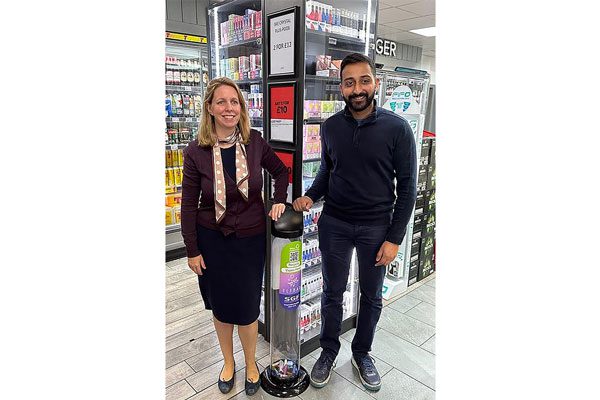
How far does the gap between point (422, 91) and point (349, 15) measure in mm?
1302

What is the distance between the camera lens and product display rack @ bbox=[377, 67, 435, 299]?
358 cm

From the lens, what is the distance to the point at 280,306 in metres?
2.44

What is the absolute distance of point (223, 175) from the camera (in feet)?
6.43

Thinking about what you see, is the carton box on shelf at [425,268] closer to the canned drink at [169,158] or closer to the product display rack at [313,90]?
the product display rack at [313,90]

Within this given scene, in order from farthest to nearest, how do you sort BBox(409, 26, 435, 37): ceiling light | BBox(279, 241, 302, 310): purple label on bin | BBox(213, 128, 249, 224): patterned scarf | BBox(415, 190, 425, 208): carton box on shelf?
BBox(409, 26, 435, 37): ceiling light < BBox(415, 190, 425, 208): carton box on shelf < BBox(279, 241, 302, 310): purple label on bin < BBox(213, 128, 249, 224): patterned scarf

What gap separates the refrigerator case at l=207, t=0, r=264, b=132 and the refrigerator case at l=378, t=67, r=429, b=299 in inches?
49.1

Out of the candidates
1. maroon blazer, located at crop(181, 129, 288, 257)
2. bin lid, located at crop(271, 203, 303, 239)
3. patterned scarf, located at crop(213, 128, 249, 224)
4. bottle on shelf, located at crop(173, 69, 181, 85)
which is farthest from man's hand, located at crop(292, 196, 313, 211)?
bottle on shelf, located at crop(173, 69, 181, 85)

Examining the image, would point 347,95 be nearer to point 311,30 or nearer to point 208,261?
point 311,30

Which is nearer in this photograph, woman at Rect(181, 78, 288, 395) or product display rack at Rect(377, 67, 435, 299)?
woman at Rect(181, 78, 288, 395)

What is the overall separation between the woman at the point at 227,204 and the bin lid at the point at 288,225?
41mm

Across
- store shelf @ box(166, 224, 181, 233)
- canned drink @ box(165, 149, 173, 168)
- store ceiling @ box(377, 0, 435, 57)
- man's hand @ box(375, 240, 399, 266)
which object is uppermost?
store ceiling @ box(377, 0, 435, 57)

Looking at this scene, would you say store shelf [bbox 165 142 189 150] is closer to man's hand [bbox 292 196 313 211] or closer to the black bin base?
man's hand [bbox 292 196 313 211]

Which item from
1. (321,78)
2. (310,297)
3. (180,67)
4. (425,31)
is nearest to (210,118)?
(321,78)

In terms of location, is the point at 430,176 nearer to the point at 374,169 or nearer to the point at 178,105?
the point at 374,169
